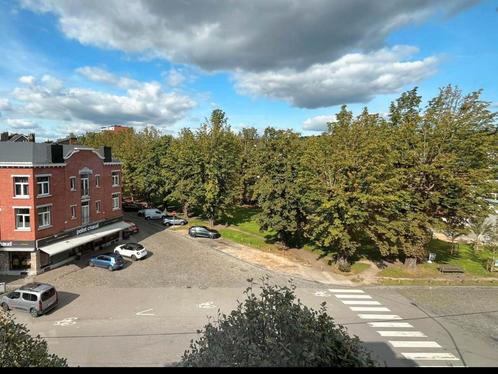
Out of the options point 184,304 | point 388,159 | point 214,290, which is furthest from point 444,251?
point 184,304

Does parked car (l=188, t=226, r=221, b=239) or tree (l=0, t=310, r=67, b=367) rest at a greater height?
tree (l=0, t=310, r=67, b=367)

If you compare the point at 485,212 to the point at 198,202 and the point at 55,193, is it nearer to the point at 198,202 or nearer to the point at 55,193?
the point at 198,202

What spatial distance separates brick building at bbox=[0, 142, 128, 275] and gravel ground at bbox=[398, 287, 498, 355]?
28.8 m

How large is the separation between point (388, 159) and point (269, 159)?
1162cm

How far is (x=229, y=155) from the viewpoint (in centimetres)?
4841

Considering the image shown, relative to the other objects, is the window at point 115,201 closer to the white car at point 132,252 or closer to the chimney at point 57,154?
the white car at point 132,252

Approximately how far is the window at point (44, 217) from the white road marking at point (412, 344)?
27560 millimetres

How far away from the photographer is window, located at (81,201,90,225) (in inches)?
1302

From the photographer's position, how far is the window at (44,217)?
91.2 feet

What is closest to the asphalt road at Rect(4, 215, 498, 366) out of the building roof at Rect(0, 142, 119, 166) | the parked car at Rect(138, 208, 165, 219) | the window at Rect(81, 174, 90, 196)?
the window at Rect(81, 174, 90, 196)

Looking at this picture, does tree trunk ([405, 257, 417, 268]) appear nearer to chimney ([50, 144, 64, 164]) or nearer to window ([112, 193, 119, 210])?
window ([112, 193, 119, 210])

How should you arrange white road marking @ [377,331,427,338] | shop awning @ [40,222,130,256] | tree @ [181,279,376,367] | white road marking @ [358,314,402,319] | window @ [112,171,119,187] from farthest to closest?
1. window @ [112,171,119,187]
2. shop awning @ [40,222,130,256]
3. white road marking @ [358,314,402,319]
4. white road marking @ [377,331,427,338]
5. tree @ [181,279,376,367]

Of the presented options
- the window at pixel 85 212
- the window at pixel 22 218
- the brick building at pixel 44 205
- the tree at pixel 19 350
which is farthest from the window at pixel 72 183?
the tree at pixel 19 350

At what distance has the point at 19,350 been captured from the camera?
885 cm
